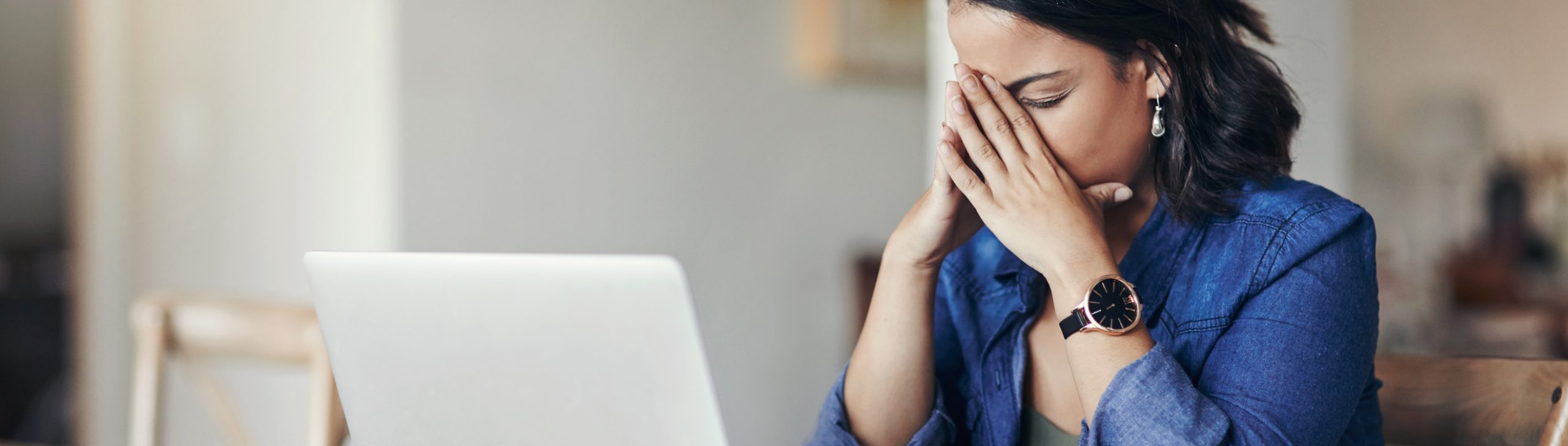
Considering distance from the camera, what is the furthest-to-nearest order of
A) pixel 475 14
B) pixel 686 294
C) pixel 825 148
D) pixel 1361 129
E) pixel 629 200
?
pixel 1361 129 < pixel 825 148 < pixel 629 200 < pixel 475 14 < pixel 686 294

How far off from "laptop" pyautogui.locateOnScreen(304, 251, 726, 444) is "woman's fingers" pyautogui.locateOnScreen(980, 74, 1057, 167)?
372 mm

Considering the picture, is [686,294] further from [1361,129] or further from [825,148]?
[1361,129]

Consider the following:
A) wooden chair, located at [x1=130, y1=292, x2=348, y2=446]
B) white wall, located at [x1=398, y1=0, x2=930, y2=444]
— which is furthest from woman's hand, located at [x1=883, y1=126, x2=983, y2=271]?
white wall, located at [x1=398, y1=0, x2=930, y2=444]

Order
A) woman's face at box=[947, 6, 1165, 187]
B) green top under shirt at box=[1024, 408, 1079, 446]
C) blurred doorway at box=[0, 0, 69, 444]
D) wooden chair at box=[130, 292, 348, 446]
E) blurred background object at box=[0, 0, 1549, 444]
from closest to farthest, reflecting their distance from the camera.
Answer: woman's face at box=[947, 6, 1165, 187] < green top under shirt at box=[1024, 408, 1079, 446] < wooden chair at box=[130, 292, 348, 446] < blurred background object at box=[0, 0, 1549, 444] < blurred doorway at box=[0, 0, 69, 444]

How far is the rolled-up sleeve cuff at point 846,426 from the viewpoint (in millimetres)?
967

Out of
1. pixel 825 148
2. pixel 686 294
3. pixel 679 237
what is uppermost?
pixel 686 294

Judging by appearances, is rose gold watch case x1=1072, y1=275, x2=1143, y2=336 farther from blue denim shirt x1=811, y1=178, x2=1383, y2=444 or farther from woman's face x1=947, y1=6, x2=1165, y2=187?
woman's face x1=947, y1=6, x2=1165, y2=187

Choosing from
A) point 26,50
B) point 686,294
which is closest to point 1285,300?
A: point 686,294

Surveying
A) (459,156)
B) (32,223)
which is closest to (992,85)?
(459,156)

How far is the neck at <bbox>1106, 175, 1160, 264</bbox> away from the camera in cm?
99

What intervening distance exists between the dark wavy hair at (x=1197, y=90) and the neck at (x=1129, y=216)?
4 centimetres

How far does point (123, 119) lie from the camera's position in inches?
96.0

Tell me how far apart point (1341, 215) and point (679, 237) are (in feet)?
5.59

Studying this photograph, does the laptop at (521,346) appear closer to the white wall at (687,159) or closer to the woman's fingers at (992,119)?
the woman's fingers at (992,119)
